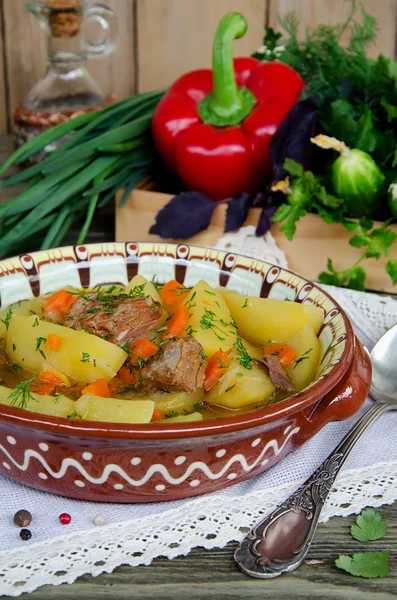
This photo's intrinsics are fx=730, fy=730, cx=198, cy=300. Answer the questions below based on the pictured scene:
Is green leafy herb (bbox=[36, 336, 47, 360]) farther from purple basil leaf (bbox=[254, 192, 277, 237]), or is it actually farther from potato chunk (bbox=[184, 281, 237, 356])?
purple basil leaf (bbox=[254, 192, 277, 237])

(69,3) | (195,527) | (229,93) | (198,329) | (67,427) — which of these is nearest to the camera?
(67,427)

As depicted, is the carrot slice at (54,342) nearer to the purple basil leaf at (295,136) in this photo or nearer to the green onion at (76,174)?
the green onion at (76,174)

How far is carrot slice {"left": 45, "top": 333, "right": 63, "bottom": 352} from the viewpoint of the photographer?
1364 millimetres

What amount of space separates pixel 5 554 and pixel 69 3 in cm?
232

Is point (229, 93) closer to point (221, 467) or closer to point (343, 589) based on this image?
point (221, 467)

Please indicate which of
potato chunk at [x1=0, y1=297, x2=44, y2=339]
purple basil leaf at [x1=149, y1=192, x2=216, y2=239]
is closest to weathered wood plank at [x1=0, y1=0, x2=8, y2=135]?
purple basil leaf at [x1=149, y1=192, x2=216, y2=239]

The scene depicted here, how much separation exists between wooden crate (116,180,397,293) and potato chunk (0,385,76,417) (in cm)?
116

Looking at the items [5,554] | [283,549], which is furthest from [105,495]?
[283,549]

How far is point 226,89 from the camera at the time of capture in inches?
93.8

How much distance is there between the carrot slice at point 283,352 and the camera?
1.42 meters

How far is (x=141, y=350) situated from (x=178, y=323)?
0.35ft

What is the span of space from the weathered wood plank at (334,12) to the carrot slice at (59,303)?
92.6 inches

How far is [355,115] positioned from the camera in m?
2.26

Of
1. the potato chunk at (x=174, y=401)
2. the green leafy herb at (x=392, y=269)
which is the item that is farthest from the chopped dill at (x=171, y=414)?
the green leafy herb at (x=392, y=269)
